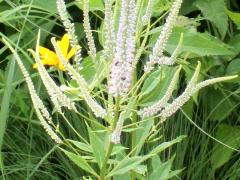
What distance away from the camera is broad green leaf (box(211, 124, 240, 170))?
5.28ft

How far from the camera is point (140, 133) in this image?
45.6 inches

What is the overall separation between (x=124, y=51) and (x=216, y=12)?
3.02 feet

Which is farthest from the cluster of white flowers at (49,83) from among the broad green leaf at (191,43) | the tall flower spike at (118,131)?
the broad green leaf at (191,43)

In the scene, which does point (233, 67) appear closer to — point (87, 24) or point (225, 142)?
point (225, 142)

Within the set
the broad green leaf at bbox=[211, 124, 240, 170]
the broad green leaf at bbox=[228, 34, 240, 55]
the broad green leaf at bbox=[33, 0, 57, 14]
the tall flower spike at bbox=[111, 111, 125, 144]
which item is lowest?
the broad green leaf at bbox=[211, 124, 240, 170]

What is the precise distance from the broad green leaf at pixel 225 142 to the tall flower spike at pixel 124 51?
2.71 ft

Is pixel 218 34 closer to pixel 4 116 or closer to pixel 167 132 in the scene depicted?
pixel 167 132

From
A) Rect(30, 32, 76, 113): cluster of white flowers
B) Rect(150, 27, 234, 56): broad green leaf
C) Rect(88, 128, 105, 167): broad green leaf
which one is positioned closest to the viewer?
Rect(30, 32, 76, 113): cluster of white flowers

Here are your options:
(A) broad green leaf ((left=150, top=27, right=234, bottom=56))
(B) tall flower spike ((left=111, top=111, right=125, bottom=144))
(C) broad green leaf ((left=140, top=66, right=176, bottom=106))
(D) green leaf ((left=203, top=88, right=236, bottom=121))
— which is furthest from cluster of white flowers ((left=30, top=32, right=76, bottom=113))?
(D) green leaf ((left=203, top=88, right=236, bottom=121))

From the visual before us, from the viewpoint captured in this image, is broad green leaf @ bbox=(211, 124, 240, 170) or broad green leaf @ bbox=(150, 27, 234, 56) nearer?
broad green leaf @ bbox=(150, 27, 234, 56)

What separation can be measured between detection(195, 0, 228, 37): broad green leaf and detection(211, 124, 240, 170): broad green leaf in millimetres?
275

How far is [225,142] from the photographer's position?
1.64 metres

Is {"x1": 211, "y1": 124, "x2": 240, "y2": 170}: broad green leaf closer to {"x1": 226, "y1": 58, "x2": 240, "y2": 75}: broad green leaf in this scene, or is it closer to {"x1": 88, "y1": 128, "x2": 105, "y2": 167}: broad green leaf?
{"x1": 226, "y1": 58, "x2": 240, "y2": 75}: broad green leaf

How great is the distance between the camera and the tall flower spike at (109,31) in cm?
84
